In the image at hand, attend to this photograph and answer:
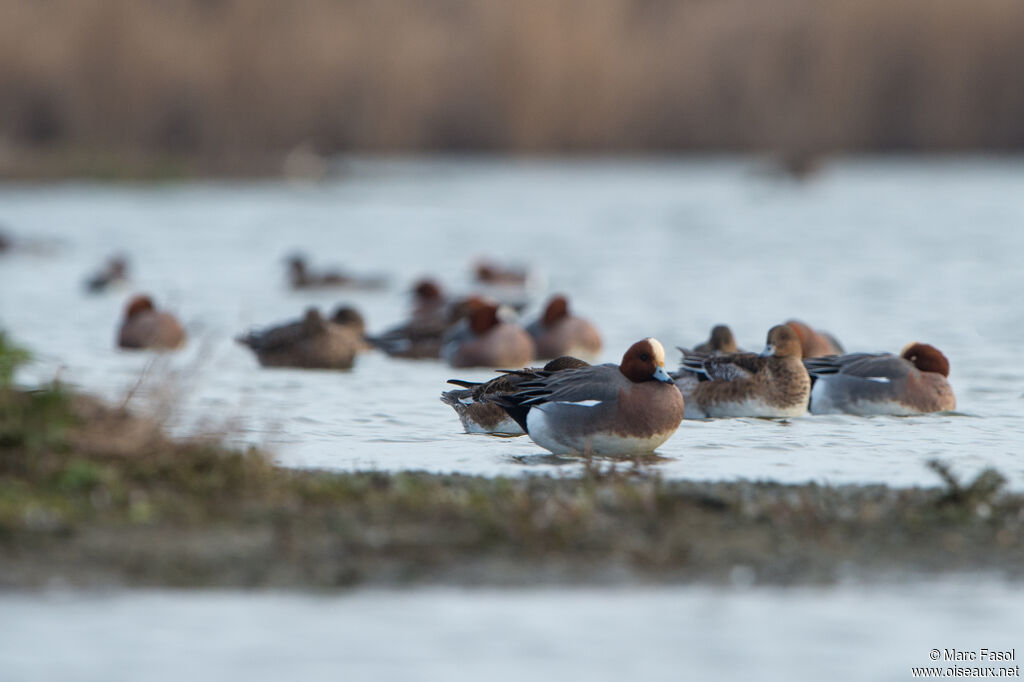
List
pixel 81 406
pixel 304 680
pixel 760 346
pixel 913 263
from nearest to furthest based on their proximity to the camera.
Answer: pixel 304 680 → pixel 81 406 → pixel 760 346 → pixel 913 263

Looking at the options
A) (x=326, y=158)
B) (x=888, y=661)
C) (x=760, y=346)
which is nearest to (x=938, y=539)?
(x=888, y=661)

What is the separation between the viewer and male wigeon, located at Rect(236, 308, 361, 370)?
11.6m

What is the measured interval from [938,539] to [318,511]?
2362 mm

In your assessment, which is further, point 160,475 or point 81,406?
point 81,406

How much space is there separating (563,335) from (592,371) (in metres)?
4.17

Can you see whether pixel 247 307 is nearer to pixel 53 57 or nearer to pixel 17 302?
pixel 17 302

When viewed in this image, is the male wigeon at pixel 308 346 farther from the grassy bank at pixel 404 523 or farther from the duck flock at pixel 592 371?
the grassy bank at pixel 404 523

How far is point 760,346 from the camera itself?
12.5m

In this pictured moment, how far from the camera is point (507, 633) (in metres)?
4.95

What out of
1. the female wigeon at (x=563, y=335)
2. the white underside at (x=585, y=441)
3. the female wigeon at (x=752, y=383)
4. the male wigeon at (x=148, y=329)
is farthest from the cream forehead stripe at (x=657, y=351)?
the male wigeon at (x=148, y=329)

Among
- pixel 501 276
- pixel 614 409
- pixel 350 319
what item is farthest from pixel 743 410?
pixel 501 276

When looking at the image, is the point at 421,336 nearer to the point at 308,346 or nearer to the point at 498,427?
the point at 308,346

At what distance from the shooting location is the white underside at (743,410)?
8914mm

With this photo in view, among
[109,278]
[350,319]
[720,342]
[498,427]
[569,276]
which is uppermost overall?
[569,276]
